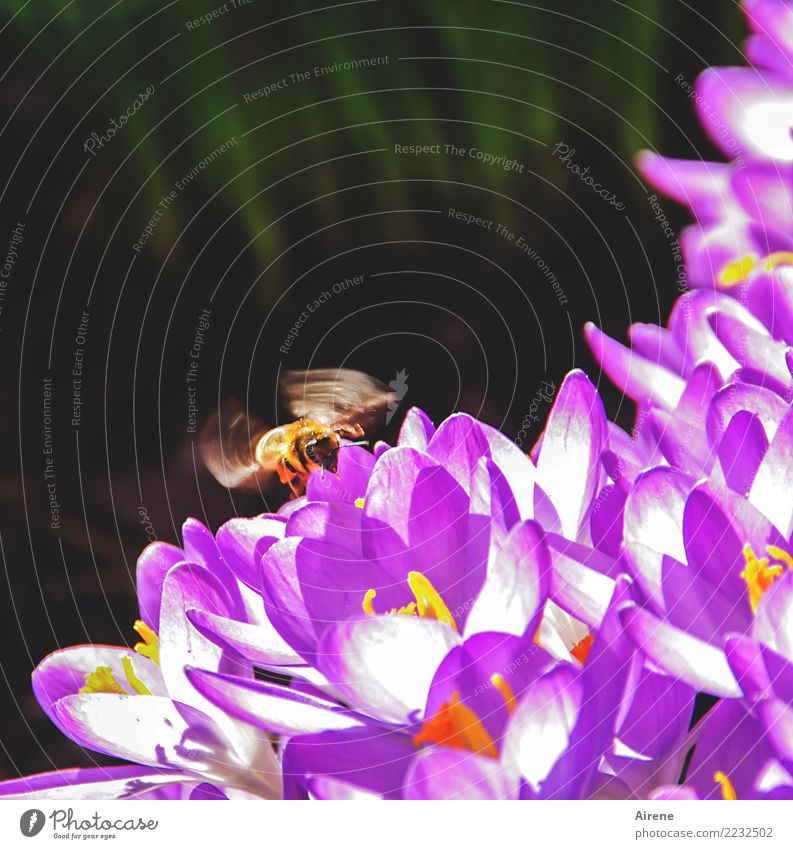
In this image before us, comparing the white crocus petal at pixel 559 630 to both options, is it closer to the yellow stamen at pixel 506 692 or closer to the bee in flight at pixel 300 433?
the yellow stamen at pixel 506 692

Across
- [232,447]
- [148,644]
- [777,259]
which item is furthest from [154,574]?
[777,259]

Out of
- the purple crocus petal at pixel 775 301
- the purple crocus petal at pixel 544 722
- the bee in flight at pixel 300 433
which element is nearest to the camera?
the purple crocus petal at pixel 544 722

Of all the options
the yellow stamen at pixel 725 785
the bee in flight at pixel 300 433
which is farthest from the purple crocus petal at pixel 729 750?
the bee in flight at pixel 300 433

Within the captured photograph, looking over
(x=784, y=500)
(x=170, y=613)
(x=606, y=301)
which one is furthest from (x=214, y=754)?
(x=606, y=301)

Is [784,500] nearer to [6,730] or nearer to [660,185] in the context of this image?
[660,185]

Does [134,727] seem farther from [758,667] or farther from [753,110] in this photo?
[753,110]

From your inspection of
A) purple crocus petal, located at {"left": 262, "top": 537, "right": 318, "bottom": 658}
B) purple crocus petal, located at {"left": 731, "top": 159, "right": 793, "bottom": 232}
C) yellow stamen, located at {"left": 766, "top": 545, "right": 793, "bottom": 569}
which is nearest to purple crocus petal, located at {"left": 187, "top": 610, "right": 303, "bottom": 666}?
purple crocus petal, located at {"left": 262, "top": 537, "right": 318, "bottom": 658}
